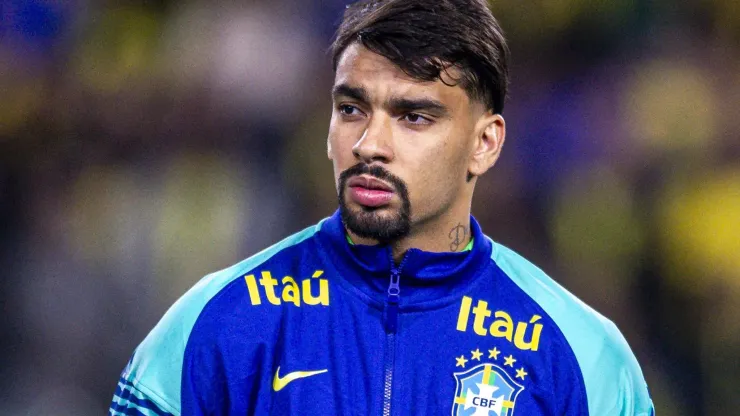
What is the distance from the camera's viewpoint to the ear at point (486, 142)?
8.50 ft

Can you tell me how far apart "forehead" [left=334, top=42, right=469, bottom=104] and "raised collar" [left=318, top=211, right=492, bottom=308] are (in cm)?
35

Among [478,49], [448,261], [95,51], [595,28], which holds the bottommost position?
[448,261]

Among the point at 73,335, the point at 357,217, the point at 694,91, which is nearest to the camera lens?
the point at 357,217

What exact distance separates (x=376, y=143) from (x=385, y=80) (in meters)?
0.16

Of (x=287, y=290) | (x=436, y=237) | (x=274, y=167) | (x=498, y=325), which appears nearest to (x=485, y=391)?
(x=498, y=325)

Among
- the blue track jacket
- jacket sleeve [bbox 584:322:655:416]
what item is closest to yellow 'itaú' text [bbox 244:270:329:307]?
the blue track jacket

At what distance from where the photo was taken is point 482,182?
5207 mm

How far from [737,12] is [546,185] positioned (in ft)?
4.65

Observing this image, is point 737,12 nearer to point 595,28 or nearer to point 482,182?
point 595,28

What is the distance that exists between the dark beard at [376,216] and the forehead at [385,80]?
0.64ft

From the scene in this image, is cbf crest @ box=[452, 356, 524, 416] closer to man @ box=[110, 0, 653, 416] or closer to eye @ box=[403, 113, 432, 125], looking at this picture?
man @ box=[110, 0, 653, 416]

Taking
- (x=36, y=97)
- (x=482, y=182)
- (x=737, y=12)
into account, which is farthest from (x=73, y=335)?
(x=737, y=12)

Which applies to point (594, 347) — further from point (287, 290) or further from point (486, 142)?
point (287, 290)

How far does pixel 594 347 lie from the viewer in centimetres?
243
